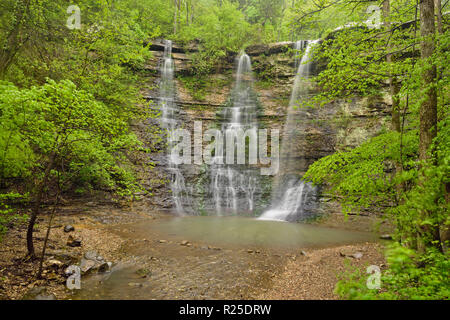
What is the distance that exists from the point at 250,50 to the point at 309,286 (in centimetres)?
2358

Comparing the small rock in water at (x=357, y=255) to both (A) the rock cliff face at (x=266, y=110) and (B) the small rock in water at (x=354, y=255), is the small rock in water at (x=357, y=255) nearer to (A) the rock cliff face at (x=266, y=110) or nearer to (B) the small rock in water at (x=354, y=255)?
(B) the small rock in water at (x=354, y=255)

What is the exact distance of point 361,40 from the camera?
5758mm

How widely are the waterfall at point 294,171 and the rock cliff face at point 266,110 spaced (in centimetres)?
39

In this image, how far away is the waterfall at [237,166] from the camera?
17.2 metres

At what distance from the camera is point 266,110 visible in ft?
69.6

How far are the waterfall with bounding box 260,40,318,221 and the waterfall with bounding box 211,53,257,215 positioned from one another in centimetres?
201

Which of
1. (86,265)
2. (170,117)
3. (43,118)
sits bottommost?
(86,265)

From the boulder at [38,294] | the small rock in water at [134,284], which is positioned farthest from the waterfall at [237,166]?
the boulder at [38,294]

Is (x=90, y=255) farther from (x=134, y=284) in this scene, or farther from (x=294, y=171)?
(x=294, y=171)

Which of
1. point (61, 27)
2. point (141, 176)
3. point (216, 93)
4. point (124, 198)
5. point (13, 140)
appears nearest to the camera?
point (13, 140)

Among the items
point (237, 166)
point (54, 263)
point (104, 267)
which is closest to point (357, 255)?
point (104, 267)

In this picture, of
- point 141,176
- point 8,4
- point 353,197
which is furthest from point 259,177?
point 8,4

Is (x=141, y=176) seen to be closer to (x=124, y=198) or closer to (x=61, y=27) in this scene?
(x=124, y=198)

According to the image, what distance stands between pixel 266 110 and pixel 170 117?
906 centimetres
